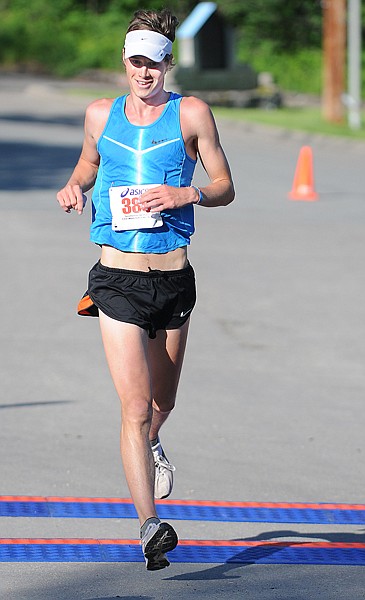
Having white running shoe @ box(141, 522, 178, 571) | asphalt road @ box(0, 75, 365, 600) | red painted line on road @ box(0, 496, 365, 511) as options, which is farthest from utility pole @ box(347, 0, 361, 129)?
white running shoe @ box(141, 522, 178, 571)

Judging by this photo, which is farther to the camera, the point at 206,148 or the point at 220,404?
the point at 220,404

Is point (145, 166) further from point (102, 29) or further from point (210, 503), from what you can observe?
point (102, 29)

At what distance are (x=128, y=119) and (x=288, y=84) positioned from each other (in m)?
43.8

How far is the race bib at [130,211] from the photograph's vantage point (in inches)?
198

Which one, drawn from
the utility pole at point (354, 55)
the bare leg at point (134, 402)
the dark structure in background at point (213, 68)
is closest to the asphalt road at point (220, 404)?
the bare leg at point (134, 402)

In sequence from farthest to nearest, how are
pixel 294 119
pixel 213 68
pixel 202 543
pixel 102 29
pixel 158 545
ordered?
pixel 102 29 < pixel 213 68 < pixel 294 119 < pixel 202 543 < pixel 158 545

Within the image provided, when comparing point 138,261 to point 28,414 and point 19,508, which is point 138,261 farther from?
point 28,414

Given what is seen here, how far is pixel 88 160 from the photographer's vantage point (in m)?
5.39

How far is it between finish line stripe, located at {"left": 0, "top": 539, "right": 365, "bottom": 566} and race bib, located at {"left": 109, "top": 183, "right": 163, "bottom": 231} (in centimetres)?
128

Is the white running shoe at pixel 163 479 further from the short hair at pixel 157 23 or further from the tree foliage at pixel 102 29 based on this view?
the tree foliage at pixel 102 29

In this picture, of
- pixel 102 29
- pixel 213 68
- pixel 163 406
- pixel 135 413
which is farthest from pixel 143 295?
pixel 102 29

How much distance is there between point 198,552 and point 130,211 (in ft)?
4.61

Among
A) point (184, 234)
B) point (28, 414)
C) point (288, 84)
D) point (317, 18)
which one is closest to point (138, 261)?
point (184, 234)

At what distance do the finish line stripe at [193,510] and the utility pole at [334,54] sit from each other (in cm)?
2578
